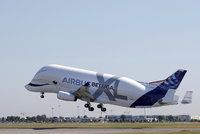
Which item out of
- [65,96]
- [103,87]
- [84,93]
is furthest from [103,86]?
[65,96]

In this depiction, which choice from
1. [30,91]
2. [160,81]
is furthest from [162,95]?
[30,91]

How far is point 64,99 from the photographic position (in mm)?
128125

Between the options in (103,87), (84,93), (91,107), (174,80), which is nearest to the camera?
(174,80)

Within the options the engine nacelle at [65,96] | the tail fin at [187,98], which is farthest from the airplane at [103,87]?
the tail fin at [187,98]

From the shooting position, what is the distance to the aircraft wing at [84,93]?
128 metres

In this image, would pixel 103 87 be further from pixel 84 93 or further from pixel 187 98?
pixel 187 98

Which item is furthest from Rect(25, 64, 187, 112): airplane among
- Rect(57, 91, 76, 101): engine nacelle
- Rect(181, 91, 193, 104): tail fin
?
Rect(181, 91, 193, 104): tail fin

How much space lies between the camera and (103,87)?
418 feet

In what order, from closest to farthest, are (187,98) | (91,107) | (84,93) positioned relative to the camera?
(187,98), (84,93), (91,107)

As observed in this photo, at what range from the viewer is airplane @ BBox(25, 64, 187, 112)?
396ft

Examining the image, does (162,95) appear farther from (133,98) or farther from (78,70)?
(78,70)

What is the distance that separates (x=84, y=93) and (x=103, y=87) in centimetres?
571

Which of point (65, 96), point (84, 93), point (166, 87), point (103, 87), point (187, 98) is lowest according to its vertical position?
point (187, 98)

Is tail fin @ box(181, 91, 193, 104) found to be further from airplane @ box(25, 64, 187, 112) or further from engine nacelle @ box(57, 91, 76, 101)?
engine nacelle @ box(57, 91, 76, 101)
